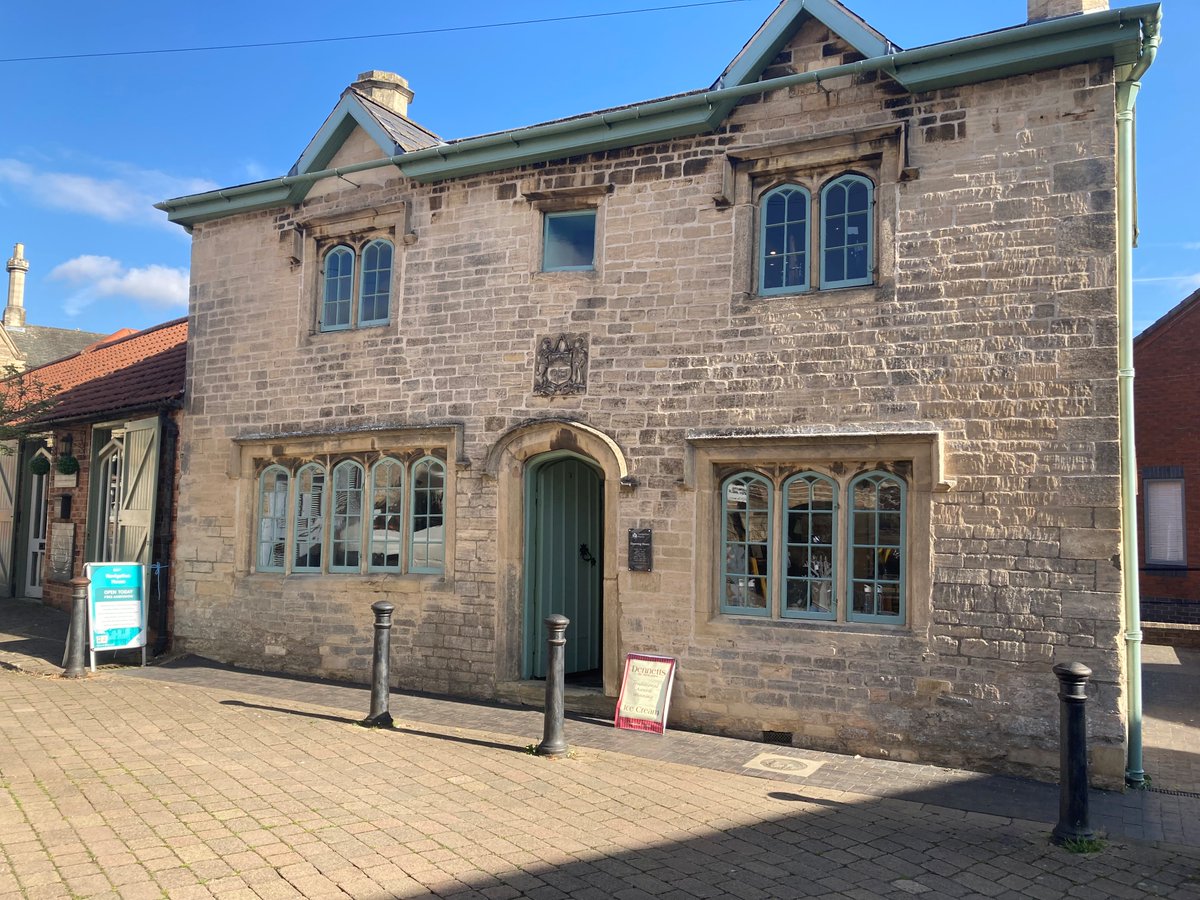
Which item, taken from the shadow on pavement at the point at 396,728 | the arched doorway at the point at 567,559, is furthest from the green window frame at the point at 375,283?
the shadow on pavement at the point at 396,728

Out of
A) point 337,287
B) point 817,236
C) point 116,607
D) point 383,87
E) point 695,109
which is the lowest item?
point 116,607

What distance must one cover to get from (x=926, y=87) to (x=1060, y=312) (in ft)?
7.64

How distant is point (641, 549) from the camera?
8.95m

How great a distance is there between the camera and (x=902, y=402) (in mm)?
8008

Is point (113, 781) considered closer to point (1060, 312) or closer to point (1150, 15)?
point (1060, 312)

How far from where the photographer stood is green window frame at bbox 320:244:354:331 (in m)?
11.4

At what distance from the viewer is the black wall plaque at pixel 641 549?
8914mm

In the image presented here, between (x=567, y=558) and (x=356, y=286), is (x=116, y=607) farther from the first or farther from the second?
→ (x=567, y=558)

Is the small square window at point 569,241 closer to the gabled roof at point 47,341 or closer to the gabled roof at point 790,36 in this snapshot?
the gabled roof at point 790,36

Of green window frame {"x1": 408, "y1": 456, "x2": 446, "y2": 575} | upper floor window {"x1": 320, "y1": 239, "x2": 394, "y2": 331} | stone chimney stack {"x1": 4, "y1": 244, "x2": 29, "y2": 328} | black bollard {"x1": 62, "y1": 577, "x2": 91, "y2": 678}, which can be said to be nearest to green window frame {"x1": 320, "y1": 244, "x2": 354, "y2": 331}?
upper floor window {"x1": 320, "y1": 239, "x2": 394, "y2": 331}

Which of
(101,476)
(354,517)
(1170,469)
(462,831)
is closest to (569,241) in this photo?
(354,517)

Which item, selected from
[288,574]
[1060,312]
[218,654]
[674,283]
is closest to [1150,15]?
[1060,312]

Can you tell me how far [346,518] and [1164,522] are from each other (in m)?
16.3

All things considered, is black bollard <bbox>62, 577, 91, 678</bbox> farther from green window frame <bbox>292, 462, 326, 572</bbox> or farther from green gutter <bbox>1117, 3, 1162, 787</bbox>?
green gutter <bbox>1117, 3, 1162, 787</bbox>
